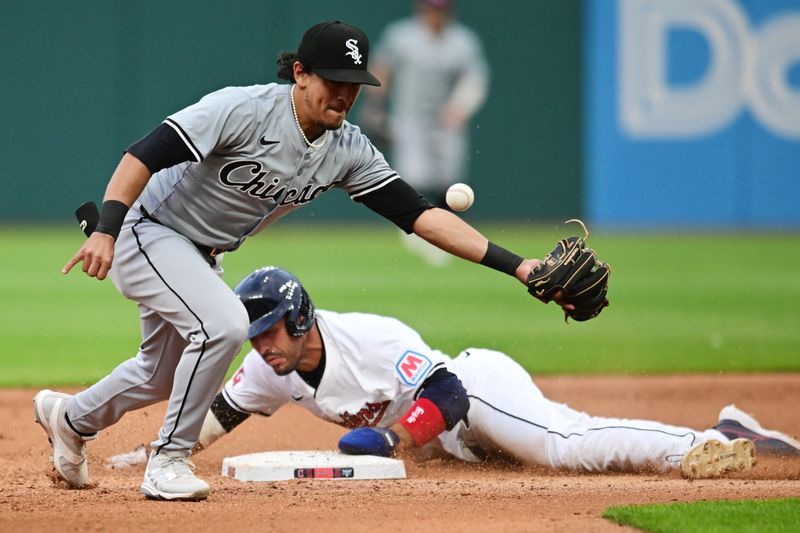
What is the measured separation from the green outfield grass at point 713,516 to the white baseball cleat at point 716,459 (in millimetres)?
804

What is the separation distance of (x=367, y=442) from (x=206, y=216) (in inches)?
52.2

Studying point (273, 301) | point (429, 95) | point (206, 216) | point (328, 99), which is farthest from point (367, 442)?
point (429, 95)

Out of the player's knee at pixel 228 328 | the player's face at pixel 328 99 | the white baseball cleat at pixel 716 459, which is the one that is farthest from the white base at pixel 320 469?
the player's face at pixel 328 99

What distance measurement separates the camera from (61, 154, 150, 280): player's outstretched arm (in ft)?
13.8

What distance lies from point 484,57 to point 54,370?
992 centimetres

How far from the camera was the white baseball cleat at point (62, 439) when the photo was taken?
16.5 feet

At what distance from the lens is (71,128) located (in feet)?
53.3

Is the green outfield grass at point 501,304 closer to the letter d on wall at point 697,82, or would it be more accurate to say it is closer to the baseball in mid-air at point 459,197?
the letter d on wall at point 697,82

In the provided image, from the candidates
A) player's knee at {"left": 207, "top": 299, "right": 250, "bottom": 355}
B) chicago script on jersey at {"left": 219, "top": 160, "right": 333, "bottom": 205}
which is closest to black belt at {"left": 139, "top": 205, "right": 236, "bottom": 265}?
chicago script on jersey at {"left": 219, "top": 160, "right": 333, "bottom": 205}

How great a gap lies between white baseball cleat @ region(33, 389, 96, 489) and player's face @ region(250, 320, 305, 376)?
77cm

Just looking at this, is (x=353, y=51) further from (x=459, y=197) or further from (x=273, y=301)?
(x=273, y=301)

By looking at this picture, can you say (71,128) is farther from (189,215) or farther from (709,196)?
(189,215)

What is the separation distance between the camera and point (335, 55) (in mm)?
4578

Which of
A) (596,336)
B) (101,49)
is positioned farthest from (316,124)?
(101,49)
